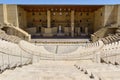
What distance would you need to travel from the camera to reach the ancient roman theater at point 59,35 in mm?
17984

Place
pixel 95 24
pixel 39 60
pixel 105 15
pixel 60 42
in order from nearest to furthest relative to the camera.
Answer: pixel 39 60 → pixel 60 42 → pixel 105 15 → pixel 95 24

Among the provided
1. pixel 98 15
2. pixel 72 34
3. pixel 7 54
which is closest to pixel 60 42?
pixel 72 34

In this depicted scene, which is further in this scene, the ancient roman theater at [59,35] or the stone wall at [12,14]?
the stone wall at [12,14]

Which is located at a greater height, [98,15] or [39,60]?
[98,15]

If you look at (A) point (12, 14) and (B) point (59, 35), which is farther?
(B) point (59, 35)

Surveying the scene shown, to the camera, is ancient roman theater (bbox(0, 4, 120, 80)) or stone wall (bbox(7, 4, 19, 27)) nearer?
ancient roman theater (bbox(0, 4, 120, 80))

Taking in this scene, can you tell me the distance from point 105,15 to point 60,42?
10241mm

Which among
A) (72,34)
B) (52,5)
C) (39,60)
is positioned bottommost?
(39,60)

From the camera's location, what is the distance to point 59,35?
36.3 metres

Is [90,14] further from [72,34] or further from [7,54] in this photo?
[7,54]

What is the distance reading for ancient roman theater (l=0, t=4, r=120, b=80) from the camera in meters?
18.0

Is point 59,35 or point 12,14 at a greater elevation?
point 12,14

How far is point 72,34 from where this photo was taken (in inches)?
1382

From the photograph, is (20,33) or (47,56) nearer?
(47,56)
